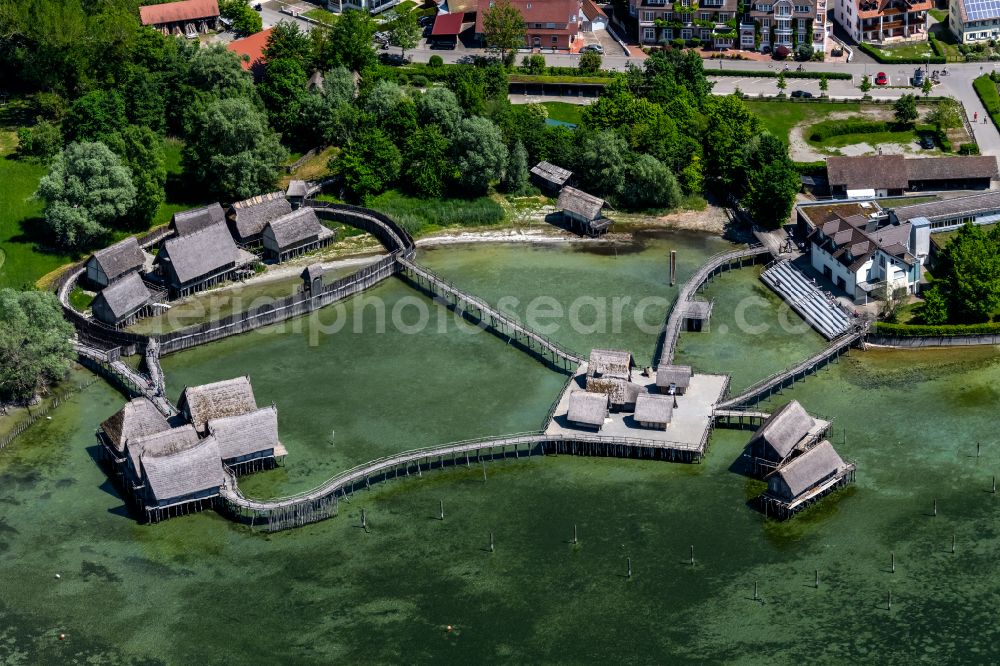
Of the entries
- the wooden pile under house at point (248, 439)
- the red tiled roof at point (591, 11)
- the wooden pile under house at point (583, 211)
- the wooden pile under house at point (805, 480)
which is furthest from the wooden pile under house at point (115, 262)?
the red tiled roof at point (591, 11)

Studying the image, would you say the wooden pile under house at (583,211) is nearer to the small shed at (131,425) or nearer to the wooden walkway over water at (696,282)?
the wooden walkway over water at (696,282)

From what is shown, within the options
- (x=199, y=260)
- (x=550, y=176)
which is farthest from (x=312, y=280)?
(x=550, y=176)

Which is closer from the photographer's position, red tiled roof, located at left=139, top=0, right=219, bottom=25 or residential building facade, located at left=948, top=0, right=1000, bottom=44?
residential building facade, located at left=948, top=0, right=1000, bottom=44

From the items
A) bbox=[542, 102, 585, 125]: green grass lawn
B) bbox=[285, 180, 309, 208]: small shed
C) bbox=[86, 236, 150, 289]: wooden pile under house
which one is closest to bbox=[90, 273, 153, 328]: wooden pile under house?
bbox=[86, 236, 150, 289]: wooden pile under house

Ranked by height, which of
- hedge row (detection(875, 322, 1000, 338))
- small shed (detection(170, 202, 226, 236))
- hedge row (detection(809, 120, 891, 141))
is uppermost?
hedge row (detection(809, 120, 891, 141))

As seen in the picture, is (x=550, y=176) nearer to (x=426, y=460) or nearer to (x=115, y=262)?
(x=115, y=262)

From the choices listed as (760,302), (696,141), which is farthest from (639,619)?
(696,141)

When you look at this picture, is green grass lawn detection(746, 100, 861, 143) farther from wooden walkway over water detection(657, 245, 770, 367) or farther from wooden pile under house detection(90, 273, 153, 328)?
wooden pile under house detection(90, 273, 153, 328)

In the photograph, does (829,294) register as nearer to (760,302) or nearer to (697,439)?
(760,302)
